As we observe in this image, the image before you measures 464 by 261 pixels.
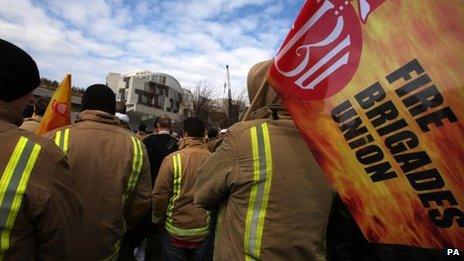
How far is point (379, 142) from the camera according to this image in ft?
4.87

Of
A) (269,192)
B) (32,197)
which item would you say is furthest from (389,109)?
(32,197)

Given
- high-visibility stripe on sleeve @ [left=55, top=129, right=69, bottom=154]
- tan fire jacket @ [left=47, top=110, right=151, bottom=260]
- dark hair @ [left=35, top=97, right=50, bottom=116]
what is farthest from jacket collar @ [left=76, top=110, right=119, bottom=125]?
dark hair @ [left=35, top=97, right=50, bottom=116]

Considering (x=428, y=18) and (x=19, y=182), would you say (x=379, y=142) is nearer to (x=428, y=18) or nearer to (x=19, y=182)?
(x=428, y=18)

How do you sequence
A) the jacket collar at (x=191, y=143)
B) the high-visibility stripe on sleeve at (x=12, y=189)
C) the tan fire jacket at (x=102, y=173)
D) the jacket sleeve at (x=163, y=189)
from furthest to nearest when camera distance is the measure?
the jacket collar at (x=191, y=143)
the jacket sleeve at (x=163, y=189)
the tan fire jacket at (x=102, y=173)
the high-visibility stripe on sleeve at (x=12, y=189)

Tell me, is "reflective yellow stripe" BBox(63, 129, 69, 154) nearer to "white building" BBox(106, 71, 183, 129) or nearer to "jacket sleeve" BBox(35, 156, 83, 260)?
"jacket sleeve" BBox(35, 156, 83, 260)

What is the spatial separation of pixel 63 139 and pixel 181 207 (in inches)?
76.9

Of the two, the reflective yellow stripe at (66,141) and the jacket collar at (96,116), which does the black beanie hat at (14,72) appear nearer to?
the reflective yellow stripe at (66,141)

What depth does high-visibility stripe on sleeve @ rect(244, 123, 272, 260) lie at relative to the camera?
7.21ft

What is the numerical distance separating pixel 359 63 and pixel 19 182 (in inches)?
53.5

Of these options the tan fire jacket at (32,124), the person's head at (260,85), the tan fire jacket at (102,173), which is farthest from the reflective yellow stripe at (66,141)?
the tan fire jacket at (32,124)

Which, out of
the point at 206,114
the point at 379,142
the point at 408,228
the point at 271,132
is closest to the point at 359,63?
the point at 379,142

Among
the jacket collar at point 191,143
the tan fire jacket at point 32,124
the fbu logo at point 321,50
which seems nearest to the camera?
the fbu logo at point 321,50

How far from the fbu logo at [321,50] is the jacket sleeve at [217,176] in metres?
0.60

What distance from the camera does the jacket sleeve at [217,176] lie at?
2.28m
